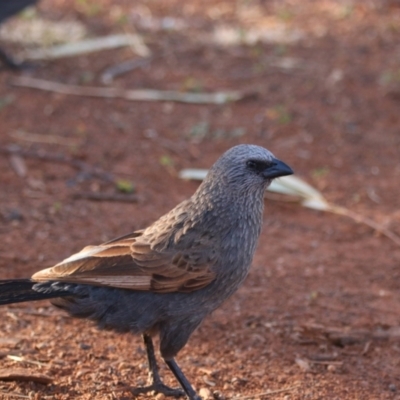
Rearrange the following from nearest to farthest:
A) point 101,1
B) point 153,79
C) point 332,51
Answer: point 153,79 < point 332,51 < point 101,1

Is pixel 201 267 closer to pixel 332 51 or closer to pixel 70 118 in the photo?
pixel 70 118

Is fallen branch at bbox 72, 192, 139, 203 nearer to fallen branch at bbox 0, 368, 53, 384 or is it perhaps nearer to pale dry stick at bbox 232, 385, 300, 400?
fallen branch at bbox 0, 368, 53, 384

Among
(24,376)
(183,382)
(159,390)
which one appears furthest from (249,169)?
(24,376)

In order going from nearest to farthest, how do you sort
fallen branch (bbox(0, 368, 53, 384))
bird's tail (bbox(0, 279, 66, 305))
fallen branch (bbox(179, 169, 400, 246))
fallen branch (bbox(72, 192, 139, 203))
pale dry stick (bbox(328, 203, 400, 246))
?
bird's tail (bbox(0, 279, 66, 305)) < fallen branch (bbox(0, 368, 53, 384)) < pale dry stick (bbox(328, 203, 400, 246)) < fallen branch (bbox(72, 192, 139, 203)) < fallen branch (bbox(179, 169, 400, 246))

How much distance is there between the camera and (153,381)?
480 centimetres

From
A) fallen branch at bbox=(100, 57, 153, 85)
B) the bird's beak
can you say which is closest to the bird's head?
the bird's beak

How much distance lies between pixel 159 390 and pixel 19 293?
3.30ft

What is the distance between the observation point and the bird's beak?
471cm

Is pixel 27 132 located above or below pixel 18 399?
above

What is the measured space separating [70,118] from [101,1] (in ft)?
14.4

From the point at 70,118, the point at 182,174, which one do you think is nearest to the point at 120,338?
the point at 182,174

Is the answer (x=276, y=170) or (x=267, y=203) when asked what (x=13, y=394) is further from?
(x=267, y=203)

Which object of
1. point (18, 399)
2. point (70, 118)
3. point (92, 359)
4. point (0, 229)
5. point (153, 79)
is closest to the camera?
point (18, 399)

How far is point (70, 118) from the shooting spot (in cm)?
930
